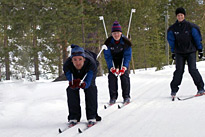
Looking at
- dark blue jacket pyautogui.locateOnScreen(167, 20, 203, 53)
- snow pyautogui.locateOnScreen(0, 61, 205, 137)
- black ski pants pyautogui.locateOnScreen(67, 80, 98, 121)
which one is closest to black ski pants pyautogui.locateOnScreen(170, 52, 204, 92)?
dark blue jacket pyautogui.locateOnScreen(167, 20, 203, 53)

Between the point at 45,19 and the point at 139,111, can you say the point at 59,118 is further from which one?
the point at 45,19

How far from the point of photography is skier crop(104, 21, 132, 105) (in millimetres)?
6410

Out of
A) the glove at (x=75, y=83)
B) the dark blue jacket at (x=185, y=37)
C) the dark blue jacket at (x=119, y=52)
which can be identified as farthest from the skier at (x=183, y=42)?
the glove at (x=75, y=83)

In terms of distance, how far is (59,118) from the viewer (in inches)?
216

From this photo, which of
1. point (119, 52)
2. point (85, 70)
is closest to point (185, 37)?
point (119, 52)

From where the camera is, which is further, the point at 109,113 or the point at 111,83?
the point at 111,83

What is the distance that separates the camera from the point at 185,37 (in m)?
6.46

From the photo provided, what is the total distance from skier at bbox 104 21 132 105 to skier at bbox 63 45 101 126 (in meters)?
1.60

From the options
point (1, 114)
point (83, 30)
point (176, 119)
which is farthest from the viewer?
point (83, 30)

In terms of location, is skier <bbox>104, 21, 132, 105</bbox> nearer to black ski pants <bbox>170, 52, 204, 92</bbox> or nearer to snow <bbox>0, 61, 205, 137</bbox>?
snow <bbox>0, 61, 205, 137</bbox>

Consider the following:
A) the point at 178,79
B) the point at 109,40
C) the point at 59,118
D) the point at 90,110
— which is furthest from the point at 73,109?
the point at 178,79

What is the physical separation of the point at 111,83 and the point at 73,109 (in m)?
2.07

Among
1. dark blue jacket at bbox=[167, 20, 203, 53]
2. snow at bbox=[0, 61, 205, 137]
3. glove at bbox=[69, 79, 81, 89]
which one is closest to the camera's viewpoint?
snow at bbox=[0, 61, 205, 137]

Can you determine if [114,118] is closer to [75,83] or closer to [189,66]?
[75,83]
